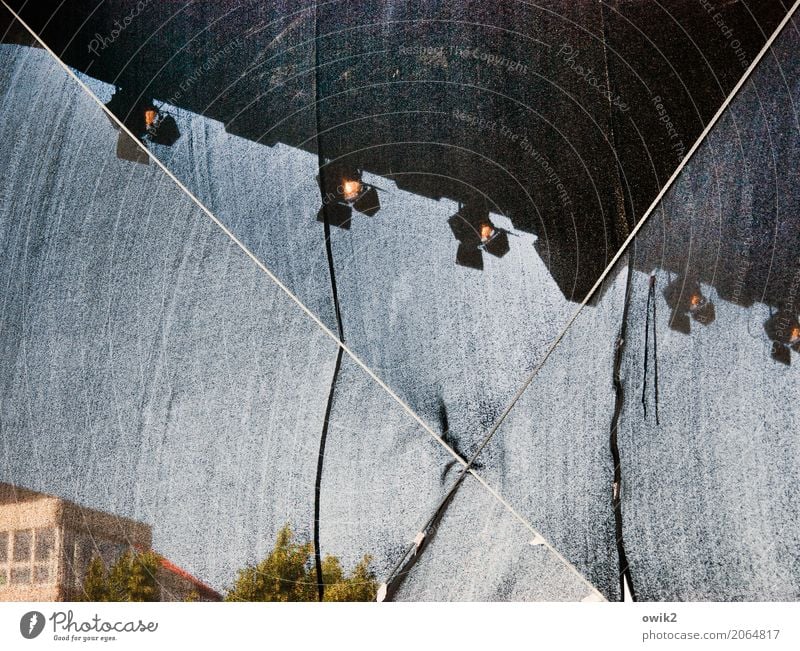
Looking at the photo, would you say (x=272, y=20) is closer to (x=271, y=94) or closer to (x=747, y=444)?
(x=271, y=94)

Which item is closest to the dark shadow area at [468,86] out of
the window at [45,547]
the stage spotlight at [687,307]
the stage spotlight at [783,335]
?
the stage spotlight at [687,307]

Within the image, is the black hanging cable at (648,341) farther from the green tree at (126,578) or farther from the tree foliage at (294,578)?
the green tree at (126,578)

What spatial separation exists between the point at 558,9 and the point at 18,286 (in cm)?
93

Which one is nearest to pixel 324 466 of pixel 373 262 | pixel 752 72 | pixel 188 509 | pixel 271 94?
pixel 188 509

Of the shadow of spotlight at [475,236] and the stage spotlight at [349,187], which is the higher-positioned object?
the stage spotlight at [349,187]

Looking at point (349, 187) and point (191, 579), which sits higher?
point (349, 187)

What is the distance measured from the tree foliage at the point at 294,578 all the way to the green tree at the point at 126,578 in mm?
118

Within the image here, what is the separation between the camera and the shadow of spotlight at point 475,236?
103 centimetres

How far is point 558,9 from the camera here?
104cm
